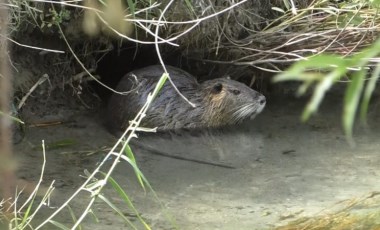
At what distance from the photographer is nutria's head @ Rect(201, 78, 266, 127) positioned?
173 inches

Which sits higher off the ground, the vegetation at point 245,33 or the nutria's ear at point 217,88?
the vegetation at point 245,33

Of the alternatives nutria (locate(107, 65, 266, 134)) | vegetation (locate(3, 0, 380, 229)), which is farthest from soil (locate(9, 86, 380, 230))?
vegetation (locate(3, 0, 380, 229))

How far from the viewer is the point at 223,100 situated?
444 cm

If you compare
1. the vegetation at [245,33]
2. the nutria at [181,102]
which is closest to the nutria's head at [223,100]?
the nutria at [181,102]

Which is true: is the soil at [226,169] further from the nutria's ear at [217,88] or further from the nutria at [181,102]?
the nutria's ear at [217,88]

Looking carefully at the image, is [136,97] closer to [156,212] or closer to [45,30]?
[45,30]

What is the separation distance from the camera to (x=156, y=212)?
2744mm

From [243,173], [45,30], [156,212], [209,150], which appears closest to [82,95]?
[45,30]

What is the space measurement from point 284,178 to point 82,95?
1.61 meters

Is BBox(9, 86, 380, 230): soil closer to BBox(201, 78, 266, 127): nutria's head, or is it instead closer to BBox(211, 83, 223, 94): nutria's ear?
BBox(201, 78, 266, 127): nutria's head

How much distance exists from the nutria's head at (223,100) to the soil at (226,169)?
147 millimetres

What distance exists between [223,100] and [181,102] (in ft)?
0.90

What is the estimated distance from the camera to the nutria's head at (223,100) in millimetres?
4391

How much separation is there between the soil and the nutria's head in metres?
0.15
